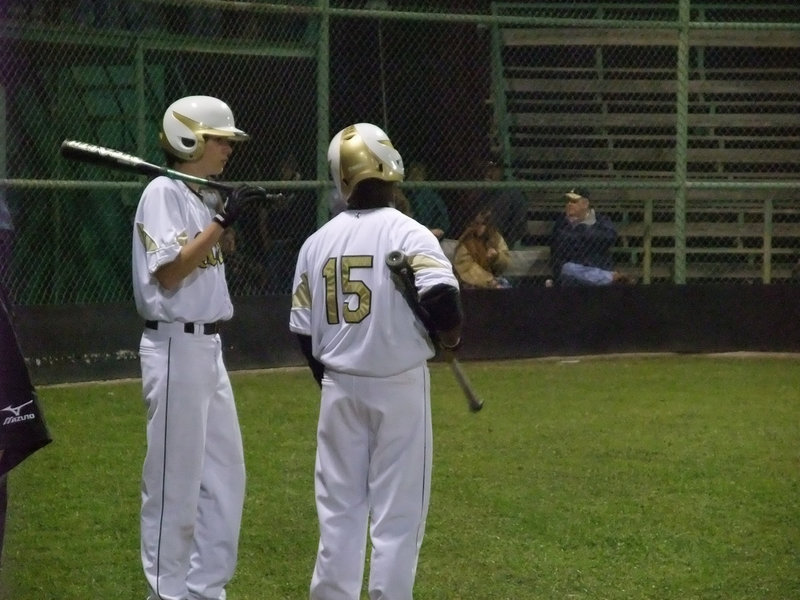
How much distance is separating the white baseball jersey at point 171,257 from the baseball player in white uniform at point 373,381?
0.50m

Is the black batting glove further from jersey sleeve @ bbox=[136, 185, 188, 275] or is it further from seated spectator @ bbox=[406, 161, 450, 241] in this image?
seated spectator @ bbox=[406, 161, 450, 241]

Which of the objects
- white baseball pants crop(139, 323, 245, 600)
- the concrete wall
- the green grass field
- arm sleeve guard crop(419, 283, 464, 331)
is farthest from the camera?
the concrete wall

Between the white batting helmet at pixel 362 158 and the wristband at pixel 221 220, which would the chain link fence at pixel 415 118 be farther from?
the white batting helmet at pixel 362 158

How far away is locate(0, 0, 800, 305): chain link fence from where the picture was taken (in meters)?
11.0

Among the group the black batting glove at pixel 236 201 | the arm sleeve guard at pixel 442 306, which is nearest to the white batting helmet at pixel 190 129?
the black batting glove at pixel 236 201

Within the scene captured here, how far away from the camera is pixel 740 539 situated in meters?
6.25

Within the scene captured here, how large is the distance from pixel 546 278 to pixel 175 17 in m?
4.51

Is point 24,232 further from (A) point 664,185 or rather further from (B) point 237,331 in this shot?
(A) point 664,185

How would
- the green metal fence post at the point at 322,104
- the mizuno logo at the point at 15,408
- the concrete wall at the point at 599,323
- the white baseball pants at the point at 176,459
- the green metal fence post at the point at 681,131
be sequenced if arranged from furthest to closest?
the green metal fence post at the point at 681,131, the green metal fence post at the point at 322,104, the concrete wall at the point at 599,323, the white baseball pants at the point at 176,459, the mizuno logo at the point at 15,408

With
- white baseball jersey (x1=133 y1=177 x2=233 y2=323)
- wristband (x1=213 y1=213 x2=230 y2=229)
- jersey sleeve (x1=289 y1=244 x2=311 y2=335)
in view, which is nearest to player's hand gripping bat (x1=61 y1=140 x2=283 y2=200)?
white baseball jersey (x1=133 y1=177 x2=233 y2=323)

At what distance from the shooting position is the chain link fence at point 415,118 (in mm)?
11039

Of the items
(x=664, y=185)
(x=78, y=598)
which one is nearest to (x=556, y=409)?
(x=664, y=185)

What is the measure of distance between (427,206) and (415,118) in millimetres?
1078

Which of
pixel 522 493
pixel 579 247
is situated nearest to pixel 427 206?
pixel 579 247
